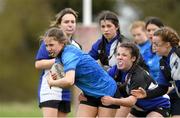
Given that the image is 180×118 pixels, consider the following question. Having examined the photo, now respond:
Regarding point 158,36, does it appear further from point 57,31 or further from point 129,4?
point 129,4

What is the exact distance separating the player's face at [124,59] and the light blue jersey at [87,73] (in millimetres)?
182

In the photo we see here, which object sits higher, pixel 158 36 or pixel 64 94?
pixel 158 36

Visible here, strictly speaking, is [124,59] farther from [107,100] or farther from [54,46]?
[54,46]

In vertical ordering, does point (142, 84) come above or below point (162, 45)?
below

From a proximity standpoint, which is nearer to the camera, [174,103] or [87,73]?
[87,73]

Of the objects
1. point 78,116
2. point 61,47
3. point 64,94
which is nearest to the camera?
point 61,47

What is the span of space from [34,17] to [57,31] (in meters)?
25.6

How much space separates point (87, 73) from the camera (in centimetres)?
787

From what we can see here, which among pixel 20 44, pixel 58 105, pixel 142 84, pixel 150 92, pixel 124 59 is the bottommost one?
pixel 20 44

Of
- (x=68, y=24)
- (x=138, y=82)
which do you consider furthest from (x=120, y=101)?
(x=68, y=24)

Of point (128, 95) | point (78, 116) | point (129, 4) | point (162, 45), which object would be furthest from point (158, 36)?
point (129, 4)

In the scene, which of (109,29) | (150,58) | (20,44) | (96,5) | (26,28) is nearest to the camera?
(109,29)

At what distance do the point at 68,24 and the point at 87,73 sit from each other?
1173 millimetres

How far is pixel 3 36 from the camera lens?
33.1 metres
